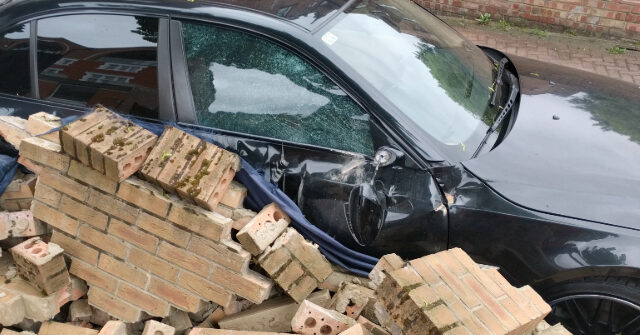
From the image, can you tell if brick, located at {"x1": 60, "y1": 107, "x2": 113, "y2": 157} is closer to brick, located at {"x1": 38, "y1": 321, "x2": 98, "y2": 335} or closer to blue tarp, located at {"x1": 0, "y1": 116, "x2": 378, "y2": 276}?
blue tarp, located at {"x1": 0, "y1": 116, "x2": 378, "y2": 276}

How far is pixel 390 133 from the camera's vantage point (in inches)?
123

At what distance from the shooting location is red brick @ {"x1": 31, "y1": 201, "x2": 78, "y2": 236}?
3.31 m

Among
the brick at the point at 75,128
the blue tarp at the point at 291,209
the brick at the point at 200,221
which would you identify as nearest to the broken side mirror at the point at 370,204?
the blue tarp at the point at 291,209

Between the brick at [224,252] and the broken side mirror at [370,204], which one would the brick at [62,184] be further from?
the broken side mirror at [370,204]

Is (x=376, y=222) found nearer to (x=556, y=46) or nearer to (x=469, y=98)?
(x=469, y=98)

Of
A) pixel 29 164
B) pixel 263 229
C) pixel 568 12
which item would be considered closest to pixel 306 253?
pixel 263 229

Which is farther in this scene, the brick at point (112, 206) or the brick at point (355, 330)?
the brick at point (112, 206)

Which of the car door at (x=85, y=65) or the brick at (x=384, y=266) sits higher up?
the car door at (x=85, y=65)

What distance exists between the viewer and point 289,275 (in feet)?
10.2

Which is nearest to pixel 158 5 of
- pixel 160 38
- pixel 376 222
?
pixel 160 38

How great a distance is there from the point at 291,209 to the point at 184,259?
0.58m

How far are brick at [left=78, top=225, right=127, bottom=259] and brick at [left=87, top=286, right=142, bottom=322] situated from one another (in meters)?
0.23

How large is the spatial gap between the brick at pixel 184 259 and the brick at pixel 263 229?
0.73 ft

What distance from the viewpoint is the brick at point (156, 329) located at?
3.13 meters
